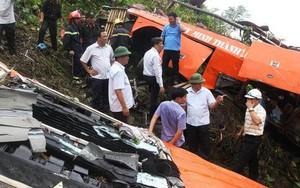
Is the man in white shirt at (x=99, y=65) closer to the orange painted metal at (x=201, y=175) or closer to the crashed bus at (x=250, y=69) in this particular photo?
the crashed bus at (x=250, y=69)

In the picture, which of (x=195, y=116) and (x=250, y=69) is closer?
(x=195, y=116)

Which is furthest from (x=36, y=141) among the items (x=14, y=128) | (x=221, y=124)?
(x=221, y=124)

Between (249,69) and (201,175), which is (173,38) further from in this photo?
(201,175)

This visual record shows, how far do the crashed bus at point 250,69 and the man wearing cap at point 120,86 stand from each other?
2176 mm

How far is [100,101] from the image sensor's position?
566 centimetres

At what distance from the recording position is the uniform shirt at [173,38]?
6414 mm

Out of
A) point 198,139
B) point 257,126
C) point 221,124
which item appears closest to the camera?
point 257,126

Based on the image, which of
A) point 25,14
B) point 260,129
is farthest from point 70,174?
point 25,14

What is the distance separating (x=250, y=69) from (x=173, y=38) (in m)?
1.56

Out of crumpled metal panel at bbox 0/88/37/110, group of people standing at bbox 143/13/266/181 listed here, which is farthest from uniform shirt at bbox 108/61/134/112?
crumpled metal panel at bbox 0/88/37/110

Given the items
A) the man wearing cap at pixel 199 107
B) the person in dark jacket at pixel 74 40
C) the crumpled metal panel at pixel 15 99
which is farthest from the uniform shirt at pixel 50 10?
the crumpled metal panel at pixel 15 99

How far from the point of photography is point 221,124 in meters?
6.55

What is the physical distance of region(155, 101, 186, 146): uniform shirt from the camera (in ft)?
14.8

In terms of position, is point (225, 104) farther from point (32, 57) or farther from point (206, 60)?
point (32, 57)
